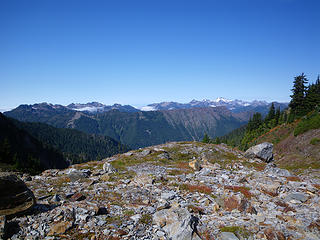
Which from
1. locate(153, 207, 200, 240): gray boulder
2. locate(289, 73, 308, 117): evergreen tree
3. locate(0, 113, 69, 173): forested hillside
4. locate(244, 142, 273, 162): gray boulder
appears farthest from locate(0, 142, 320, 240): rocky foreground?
locate(0, 113, 69, 173): forested hillside

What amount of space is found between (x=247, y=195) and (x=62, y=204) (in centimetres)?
1497

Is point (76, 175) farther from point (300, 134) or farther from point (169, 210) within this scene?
point (300, 134)

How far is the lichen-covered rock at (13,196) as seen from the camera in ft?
34.1

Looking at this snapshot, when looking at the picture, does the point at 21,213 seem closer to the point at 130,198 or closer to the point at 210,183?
the point at 130,198

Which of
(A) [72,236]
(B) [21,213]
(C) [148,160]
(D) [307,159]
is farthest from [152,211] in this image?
(D) [307,159]

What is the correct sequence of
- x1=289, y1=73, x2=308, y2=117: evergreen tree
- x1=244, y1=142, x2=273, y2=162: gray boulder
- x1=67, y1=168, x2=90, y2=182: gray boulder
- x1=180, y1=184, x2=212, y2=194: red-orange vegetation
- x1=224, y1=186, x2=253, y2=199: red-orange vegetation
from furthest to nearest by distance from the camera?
x1=289, y1=73, x2=308, y2=117: evergreen tree
x1=244, y1=142, x2=273, y2=162: gray boulder
x1=67, y1=168, x2=90, y2=182: gray boulder
x1=180, y1=184, x2=212, y2=194: red-orange vegetation
x1=224, y1=186, x2=253, y2=199: red-orange vegetation

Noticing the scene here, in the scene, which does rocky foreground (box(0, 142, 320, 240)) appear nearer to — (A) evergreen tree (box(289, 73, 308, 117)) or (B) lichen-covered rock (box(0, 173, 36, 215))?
(B) lichen-covered rock (box(0, 173, 36, 215))

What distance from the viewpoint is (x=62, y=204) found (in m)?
13.0

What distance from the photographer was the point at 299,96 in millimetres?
67125

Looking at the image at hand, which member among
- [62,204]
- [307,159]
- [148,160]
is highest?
[62,204]

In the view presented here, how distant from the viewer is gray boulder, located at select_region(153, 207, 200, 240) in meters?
9.61

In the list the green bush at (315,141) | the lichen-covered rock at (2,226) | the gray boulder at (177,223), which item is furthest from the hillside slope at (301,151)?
the lichen-covered rock at (2,226)

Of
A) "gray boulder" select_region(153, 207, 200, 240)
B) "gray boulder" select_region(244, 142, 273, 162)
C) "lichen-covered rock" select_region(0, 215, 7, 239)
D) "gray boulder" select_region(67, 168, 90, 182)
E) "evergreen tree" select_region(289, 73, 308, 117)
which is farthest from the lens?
"evergreen tree" select_region(289, 73, 308, 117)

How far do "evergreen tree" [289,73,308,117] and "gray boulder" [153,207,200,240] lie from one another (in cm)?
7385
